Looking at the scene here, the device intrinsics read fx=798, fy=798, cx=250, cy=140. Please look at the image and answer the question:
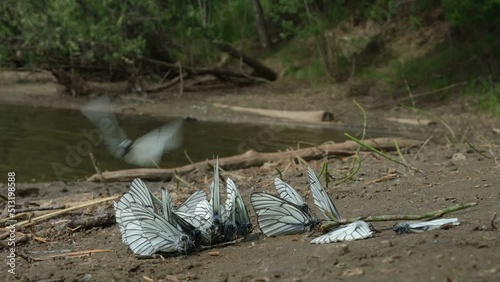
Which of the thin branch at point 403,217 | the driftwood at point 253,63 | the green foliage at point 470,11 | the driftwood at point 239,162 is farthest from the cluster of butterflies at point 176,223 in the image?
the driftwood at point 253,63

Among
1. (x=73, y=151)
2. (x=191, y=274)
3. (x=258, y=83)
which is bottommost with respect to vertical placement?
(x=258, y=83)

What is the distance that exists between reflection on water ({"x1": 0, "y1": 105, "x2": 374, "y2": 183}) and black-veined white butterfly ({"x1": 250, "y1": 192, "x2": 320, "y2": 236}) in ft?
19.0

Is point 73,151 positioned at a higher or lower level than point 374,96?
higher

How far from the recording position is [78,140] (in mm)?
12383

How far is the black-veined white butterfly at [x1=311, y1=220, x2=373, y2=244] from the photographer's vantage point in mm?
3389

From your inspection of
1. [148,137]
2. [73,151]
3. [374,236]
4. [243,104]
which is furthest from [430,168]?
[243,104]

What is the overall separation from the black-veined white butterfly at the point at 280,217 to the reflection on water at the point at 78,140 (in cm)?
580

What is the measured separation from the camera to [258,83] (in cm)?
1980

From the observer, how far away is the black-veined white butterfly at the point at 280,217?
151 inches

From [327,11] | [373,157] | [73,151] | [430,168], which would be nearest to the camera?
[430,168]

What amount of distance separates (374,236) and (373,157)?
168 inches

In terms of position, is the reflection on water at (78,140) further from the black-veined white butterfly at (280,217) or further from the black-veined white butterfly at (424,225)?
the black-veined white butterfly at (424,225)

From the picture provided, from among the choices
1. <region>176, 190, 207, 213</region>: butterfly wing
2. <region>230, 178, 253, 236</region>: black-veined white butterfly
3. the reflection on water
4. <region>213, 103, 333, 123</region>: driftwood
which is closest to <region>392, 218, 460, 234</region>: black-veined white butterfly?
<region>230, 178, 253, 236</region>: black-veined white butterfly

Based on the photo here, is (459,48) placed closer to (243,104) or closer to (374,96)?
(374,96)
